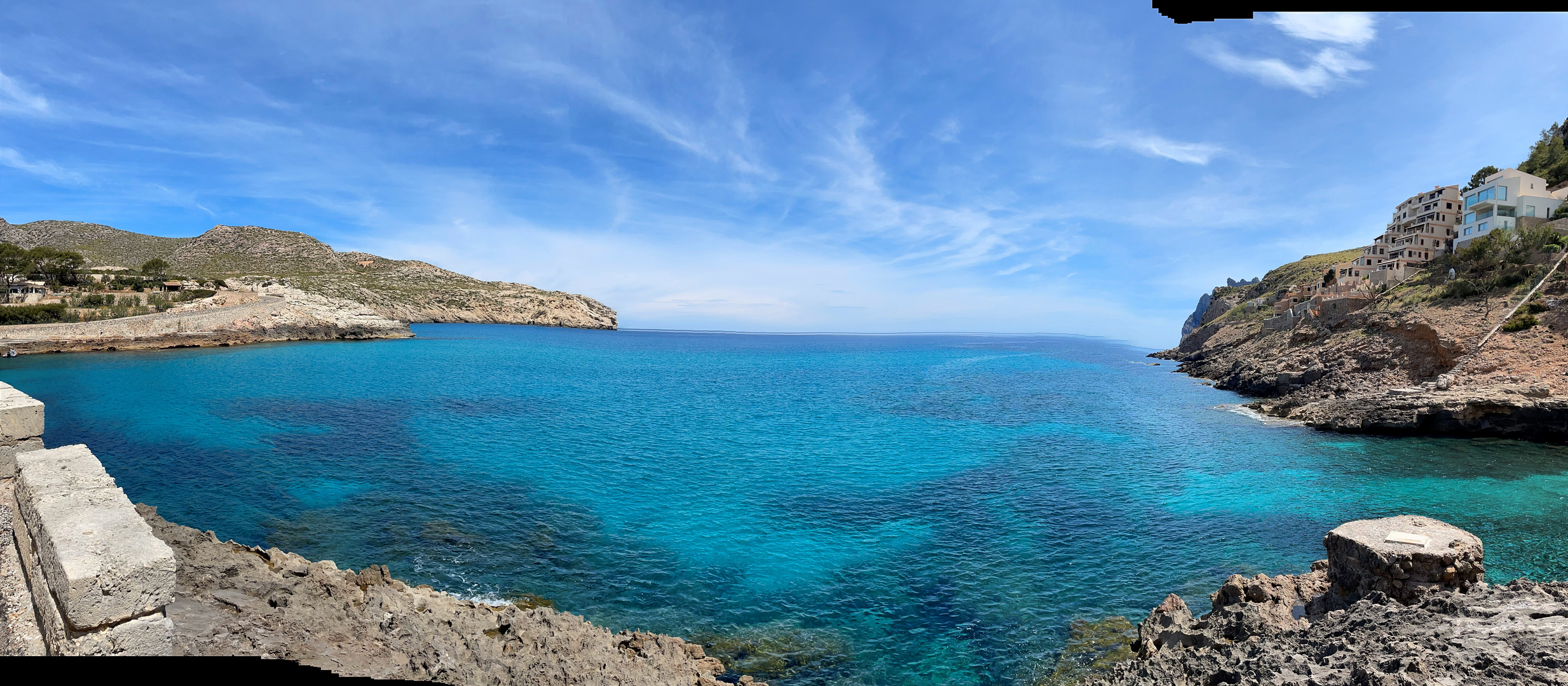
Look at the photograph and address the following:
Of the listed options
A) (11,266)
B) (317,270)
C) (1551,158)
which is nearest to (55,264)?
(11,266)

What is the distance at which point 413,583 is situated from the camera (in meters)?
13.4

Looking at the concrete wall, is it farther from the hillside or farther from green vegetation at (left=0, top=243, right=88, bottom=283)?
the hillside

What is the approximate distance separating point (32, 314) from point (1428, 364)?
108 metres

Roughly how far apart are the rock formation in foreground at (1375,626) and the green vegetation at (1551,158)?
3721 inches

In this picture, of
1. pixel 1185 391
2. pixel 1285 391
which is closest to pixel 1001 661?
pixel 1285 391

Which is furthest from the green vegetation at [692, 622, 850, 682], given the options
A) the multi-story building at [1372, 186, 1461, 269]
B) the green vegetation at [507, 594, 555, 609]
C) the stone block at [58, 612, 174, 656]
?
the multi-story building at [1372, 186, 1461, 269]

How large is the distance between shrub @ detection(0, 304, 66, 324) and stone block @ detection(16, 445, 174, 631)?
248 feet

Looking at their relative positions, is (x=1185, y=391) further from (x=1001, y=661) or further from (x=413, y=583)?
(x=413, y=583)

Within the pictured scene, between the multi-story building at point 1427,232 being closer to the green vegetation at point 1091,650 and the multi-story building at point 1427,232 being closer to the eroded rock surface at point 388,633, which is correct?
the green vegetation at point 1091,650

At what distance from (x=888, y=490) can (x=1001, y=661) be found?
10.9 metres

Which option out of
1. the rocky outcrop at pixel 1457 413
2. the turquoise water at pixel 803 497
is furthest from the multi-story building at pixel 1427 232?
the turquoise water at pixel 803 497

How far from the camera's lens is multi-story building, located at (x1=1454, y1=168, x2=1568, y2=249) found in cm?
5541

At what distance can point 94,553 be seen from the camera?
5.21 m

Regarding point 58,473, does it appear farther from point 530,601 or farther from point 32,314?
point 32,314
